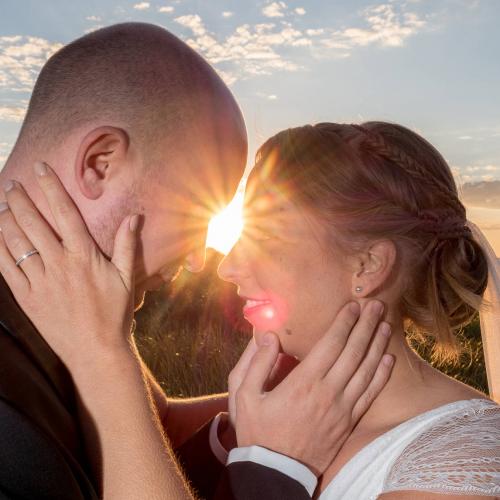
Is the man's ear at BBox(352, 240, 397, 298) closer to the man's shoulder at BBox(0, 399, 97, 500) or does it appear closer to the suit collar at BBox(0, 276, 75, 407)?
the suit collar at BBox(0, 276, 75, 407)

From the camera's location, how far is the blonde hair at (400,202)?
3.02 meters

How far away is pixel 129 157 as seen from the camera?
2.87m

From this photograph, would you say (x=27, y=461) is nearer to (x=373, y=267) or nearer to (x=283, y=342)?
(x=283, y=342)

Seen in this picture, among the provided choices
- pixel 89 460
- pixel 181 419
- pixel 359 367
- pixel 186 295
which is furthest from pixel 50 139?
pixel 186 295

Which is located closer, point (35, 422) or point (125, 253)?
point (35, 422)

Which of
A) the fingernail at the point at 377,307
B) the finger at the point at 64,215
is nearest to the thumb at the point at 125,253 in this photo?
the finger at the point at 64,215

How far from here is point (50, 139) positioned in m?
2.77

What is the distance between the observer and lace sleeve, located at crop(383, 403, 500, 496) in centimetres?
235

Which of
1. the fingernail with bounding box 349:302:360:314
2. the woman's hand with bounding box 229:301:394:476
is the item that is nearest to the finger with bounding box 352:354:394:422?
the woman's hand with bounding box 229:301:394:476

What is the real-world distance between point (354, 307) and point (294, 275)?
294mm

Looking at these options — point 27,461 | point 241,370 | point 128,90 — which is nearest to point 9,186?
point 128,90

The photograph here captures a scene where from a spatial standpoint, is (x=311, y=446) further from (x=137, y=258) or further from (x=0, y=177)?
(x=0, y=177)

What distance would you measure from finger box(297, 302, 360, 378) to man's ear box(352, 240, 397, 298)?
23 cm

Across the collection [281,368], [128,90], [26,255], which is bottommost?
[281,368]
